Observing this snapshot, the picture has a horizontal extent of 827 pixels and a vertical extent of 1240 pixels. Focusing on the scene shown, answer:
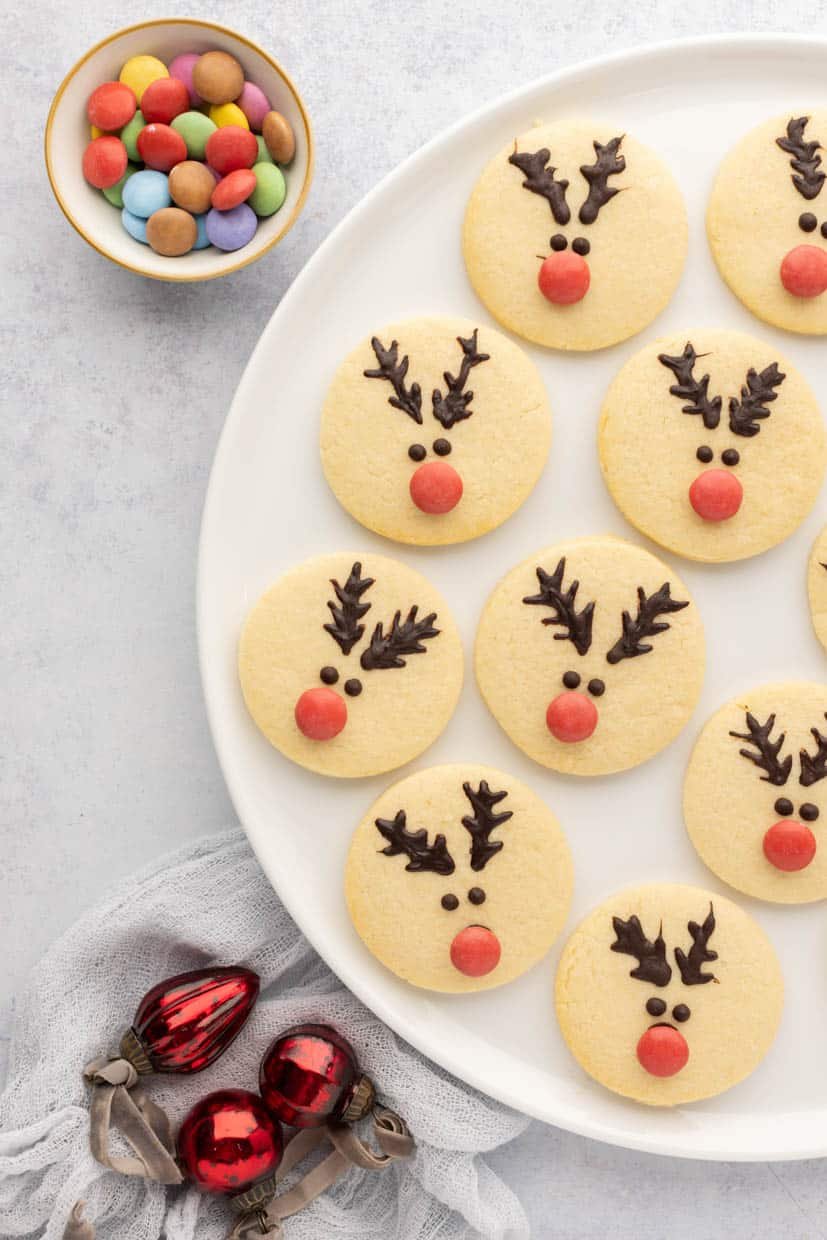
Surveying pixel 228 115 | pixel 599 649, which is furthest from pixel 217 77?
pixel 599 649

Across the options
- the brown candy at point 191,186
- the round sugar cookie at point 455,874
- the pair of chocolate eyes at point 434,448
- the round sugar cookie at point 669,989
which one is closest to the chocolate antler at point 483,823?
the round sugar cookie at point 455,874

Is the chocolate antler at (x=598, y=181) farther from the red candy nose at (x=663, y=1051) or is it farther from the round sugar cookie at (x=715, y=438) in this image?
the red candy nose at (x=663, y=1051)

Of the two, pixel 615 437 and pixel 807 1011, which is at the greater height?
pixel 615 437

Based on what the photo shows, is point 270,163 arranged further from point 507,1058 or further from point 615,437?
point 507,1058

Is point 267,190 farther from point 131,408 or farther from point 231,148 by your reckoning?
point 131,408

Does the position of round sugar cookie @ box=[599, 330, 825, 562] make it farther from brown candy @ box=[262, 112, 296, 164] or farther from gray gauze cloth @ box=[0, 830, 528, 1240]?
gray gauze cloth @ box=[0, 830, 528, 1240]

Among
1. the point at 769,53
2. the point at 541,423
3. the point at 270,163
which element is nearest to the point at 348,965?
the point at 541,423

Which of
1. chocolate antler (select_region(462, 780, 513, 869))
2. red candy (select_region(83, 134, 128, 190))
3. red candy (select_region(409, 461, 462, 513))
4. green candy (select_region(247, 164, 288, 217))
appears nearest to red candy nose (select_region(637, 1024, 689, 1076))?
chocolate antler (select_region(462, 780, 513, 869))
